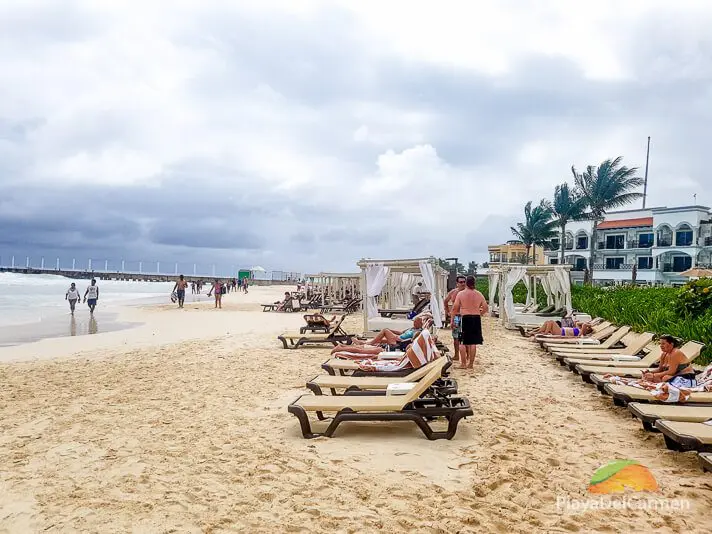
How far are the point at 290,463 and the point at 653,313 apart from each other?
39.8ft

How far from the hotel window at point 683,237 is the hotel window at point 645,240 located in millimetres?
2415

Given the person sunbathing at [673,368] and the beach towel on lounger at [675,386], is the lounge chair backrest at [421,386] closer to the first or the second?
the beach towel on lounger at [675,386]

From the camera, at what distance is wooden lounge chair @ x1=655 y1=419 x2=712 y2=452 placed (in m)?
4.10

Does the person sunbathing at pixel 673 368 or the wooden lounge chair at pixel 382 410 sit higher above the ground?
the person sunbathing at pixel 673 368

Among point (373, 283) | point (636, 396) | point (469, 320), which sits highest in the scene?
point (373, 283)

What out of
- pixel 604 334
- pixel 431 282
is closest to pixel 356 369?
pixel 431 282

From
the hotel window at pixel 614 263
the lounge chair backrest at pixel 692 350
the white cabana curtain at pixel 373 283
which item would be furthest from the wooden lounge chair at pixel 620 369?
the hotel window at pixel 614 263

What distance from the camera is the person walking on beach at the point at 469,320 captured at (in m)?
8.90

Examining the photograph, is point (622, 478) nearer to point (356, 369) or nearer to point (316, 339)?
point (356, 369)

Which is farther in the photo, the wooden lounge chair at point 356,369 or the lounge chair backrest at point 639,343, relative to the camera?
the lounge chair backrest at point 639,343

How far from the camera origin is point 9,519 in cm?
342

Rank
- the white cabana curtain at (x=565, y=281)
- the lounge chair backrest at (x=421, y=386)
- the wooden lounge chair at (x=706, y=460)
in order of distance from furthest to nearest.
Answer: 1. the white cabana curtain at (x=565, y=281)
2. the lounge chair backrest at (x=421, y=386)
3. the wooden lounge chair at (x=706, y=460)

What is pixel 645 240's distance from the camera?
45.6 m

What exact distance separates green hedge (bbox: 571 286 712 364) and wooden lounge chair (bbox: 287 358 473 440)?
21.9 ft
